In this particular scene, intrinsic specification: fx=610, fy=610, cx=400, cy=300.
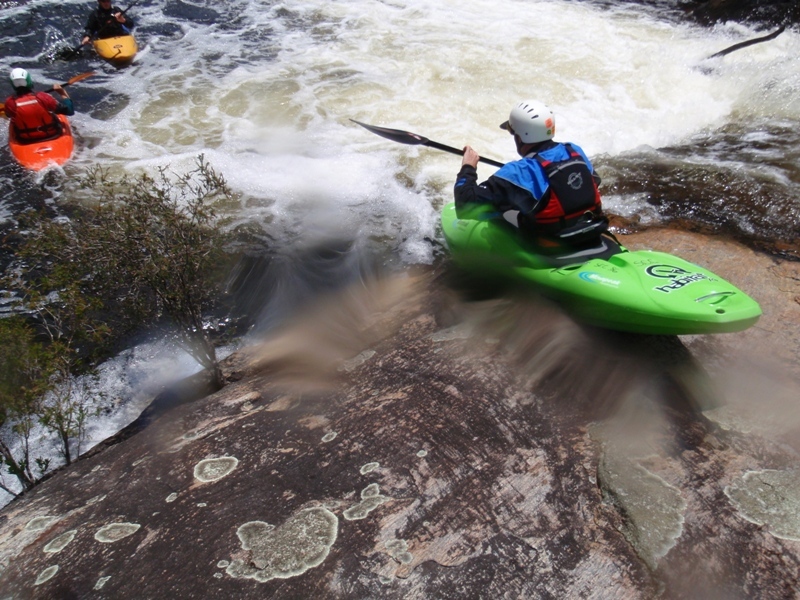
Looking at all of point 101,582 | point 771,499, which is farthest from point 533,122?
point 101,582

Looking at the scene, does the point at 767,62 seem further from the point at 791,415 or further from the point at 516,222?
the point at 791,415

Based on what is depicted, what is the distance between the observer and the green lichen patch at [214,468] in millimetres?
2461

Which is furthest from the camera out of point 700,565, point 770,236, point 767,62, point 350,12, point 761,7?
point 350,12

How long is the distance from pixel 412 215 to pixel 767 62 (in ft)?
18.8

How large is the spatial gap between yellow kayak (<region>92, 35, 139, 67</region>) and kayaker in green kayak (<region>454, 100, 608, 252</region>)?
773 centimetres

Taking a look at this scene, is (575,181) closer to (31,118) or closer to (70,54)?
(31,118)

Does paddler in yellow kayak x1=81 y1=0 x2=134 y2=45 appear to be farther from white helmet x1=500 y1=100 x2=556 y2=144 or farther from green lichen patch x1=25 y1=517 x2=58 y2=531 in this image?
green lichen patch x1=25 y1=517 x2=58 y2=531

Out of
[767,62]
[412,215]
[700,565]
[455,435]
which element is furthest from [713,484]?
→ [767,62]

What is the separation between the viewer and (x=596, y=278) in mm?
3314

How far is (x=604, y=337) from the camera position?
3.39 meters

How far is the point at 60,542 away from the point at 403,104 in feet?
21.1

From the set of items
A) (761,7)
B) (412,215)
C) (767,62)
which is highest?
(761,7)

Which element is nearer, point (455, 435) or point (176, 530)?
point (176, 530)

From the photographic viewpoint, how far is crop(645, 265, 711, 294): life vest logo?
10.2 ft
